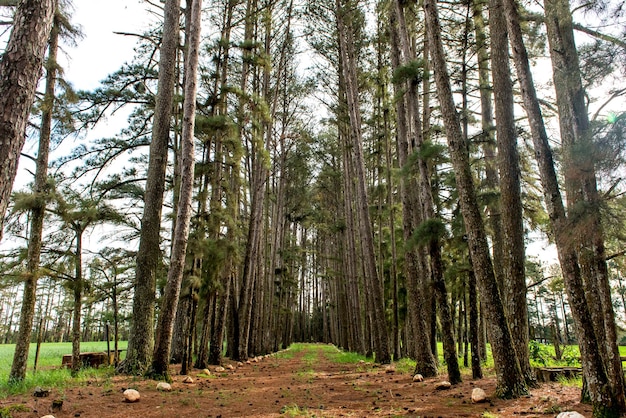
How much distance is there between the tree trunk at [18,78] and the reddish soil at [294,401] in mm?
2483

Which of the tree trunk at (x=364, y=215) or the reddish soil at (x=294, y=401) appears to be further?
the tree trunk at (x=364, y=215)

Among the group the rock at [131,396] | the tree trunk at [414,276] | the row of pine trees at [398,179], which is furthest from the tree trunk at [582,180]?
the rock at [131,396]

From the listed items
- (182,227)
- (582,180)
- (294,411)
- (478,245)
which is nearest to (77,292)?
(182,227)

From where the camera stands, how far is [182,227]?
7.14 meters

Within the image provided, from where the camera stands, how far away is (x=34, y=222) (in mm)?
7309

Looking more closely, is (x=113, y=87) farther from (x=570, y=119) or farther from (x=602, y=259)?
(x=602, y=259)

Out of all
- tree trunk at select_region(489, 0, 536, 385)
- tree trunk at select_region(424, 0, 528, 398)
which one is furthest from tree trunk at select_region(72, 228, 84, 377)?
tree trunk at select_region(489, 0, 536, 385)

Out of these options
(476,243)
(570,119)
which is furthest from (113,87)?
(570,119)

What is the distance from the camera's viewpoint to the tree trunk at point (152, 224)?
24.0 feet

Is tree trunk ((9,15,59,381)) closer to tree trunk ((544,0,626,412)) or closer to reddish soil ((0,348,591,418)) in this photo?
reddish soil ((0,348,591,418))

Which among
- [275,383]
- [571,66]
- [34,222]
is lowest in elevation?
[275,383]

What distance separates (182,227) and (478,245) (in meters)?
5.04

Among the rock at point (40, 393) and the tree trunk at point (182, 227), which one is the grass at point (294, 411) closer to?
the tree trunk at point (182, 227)

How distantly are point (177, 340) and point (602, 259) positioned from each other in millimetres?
10474
